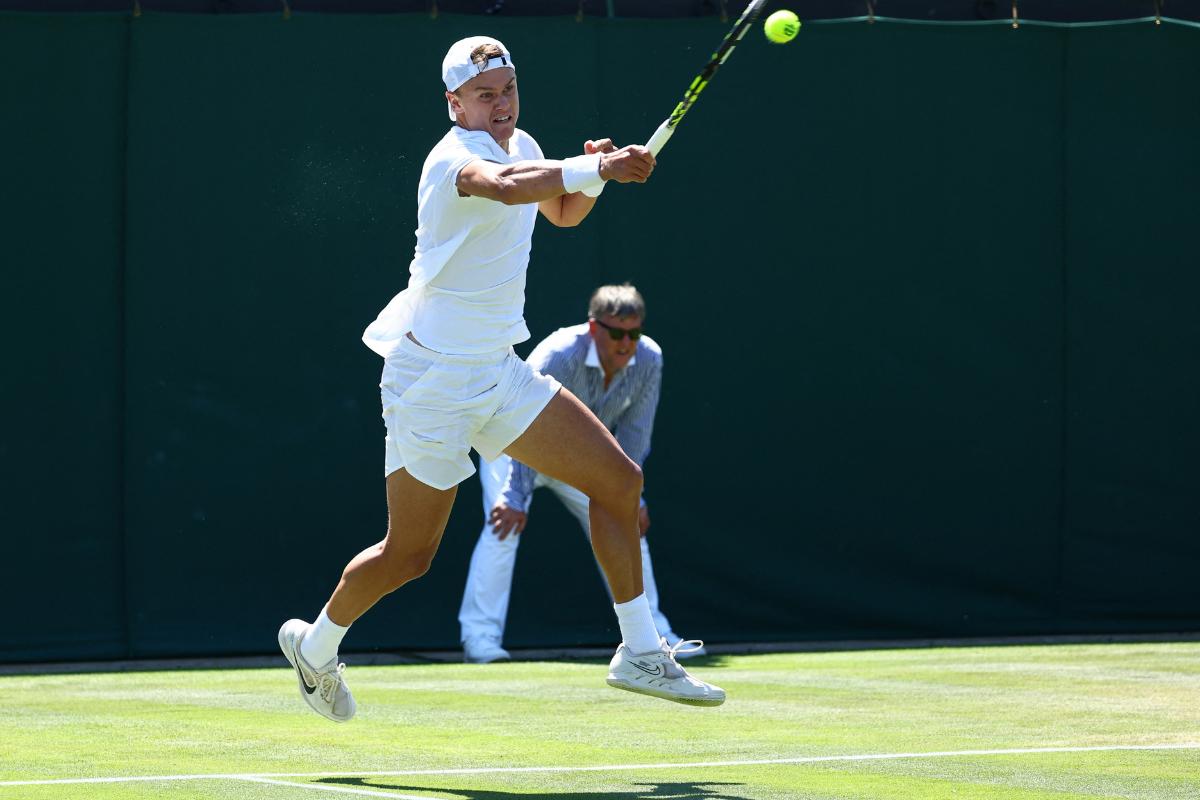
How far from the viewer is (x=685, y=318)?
10305 mm

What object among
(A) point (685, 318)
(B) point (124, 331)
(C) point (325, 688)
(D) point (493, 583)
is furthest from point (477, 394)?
(A) point (685, 318)

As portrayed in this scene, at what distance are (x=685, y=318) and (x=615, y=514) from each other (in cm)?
453

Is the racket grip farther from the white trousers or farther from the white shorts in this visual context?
the white trousers

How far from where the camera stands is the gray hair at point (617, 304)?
29.7 feet

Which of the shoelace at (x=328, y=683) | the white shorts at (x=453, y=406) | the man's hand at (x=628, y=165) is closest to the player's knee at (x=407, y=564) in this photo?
the white shorts at (x=453, y=406)

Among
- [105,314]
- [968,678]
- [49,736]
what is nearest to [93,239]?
[105,314]

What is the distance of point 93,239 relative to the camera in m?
9.69

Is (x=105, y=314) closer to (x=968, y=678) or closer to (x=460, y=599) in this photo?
(x=460, y=599)

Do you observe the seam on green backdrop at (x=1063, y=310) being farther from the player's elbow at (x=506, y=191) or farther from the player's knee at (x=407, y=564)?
the player's elbow at (x=506, y=191)

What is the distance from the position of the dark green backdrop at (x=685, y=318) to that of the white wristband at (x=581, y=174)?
4.52 m

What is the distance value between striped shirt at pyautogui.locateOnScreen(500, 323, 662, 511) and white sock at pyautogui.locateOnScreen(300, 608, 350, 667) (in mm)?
3292

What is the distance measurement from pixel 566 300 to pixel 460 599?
1599 mm

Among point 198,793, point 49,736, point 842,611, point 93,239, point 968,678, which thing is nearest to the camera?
point 198,793

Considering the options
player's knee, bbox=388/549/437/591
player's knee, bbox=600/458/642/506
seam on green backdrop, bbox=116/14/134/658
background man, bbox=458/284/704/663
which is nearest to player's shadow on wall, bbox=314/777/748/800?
player's knee, bbox=388/549/437/591
